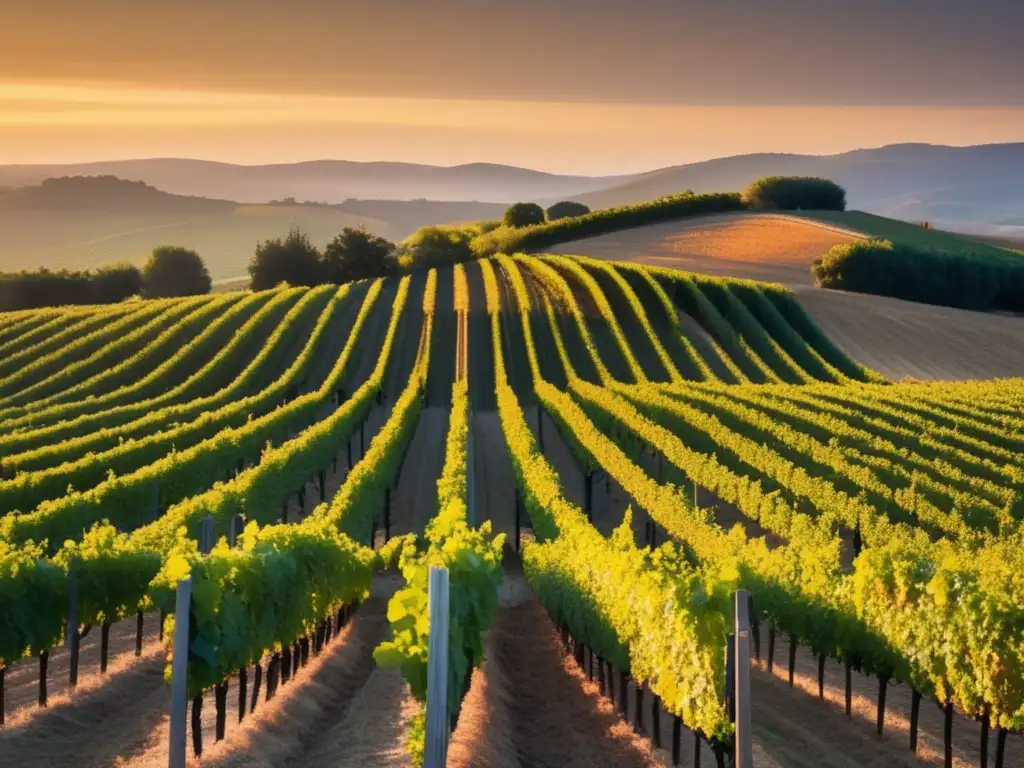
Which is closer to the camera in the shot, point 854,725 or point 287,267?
point 854,725

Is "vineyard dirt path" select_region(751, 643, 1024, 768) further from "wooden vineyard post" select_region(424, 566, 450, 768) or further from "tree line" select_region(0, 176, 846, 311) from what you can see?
"tree line" select_region(0, 176, 846, 311)

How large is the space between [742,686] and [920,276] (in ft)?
265

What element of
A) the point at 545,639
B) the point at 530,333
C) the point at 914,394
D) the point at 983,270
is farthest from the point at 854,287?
the point at 545,639

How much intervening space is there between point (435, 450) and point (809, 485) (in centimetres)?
1957

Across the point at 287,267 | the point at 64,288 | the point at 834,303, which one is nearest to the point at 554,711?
the point at 834,303

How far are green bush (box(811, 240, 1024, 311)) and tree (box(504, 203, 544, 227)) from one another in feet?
166

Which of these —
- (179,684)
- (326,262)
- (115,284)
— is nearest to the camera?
(179,684)

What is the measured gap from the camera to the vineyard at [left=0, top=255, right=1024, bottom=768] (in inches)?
598

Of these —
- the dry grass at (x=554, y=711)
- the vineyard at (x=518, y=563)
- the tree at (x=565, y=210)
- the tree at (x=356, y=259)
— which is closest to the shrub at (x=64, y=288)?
the tree at (x=356, y=259)

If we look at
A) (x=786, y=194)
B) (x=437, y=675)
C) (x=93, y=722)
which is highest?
(x=786, y=194)

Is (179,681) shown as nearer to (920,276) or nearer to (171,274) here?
(920,276)

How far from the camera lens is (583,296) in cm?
7431

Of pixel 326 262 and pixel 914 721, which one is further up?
pixel 326 262

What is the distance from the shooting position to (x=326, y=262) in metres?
101
